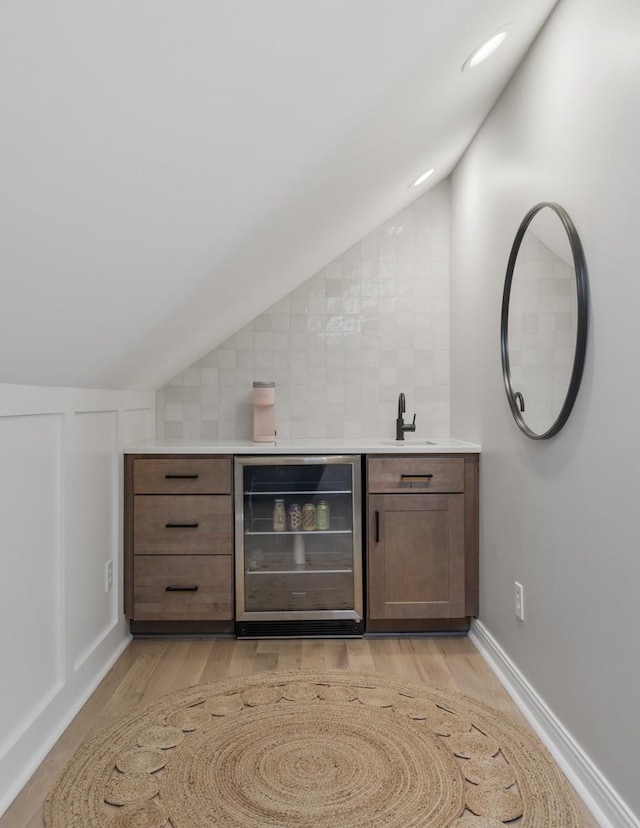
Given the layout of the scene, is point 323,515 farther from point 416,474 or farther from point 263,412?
point 263,412

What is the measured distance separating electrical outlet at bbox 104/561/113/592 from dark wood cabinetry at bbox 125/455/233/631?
0.59 ft

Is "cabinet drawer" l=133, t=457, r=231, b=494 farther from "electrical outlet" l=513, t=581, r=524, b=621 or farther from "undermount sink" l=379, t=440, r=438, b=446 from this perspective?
"electrical outlet" l=513, t=581, r=524, b=621

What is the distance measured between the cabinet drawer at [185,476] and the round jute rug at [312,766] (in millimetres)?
880

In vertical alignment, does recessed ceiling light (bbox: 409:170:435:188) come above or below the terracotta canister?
above

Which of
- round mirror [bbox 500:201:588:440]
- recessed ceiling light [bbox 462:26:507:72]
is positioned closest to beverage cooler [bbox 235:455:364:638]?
round mirror [bbox 500:201:588:440]

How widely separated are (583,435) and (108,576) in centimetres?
190

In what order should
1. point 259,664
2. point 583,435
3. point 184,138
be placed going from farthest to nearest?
A: point 259,664 < point 583,435 < point 184,138

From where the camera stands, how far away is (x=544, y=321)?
2.26m

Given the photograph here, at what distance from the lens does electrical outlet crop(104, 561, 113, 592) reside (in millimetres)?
2832

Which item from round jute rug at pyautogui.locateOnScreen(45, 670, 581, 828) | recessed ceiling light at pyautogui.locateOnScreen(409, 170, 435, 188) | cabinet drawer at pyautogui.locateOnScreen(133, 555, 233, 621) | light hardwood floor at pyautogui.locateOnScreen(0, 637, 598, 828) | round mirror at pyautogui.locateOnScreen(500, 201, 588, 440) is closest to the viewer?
round jute rug at pyautogui.locateOnScreen(45, 670, 581, 828)

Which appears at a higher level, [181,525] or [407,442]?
[407,442]

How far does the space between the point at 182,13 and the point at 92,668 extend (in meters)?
2.27

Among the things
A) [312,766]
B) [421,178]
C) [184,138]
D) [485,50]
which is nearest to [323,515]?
[312,766]

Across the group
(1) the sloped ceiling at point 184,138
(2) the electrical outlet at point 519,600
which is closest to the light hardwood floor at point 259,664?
(2) the electrical outlet at point 519,600
